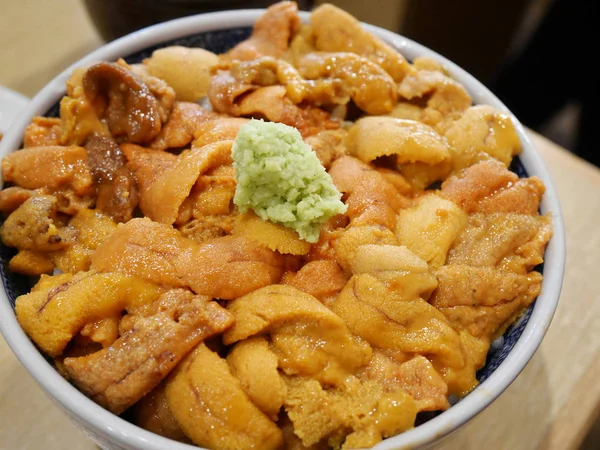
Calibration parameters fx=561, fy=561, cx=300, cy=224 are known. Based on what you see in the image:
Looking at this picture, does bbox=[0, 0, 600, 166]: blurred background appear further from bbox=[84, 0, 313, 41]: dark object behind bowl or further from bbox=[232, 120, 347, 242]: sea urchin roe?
bbox=[232, 120, 347, 242]: sea urchin roe

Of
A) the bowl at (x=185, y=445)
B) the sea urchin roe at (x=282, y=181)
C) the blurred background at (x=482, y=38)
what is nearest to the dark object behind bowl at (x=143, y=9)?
the blurred background at (x=482, y=38)

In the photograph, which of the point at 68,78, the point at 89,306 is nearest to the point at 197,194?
the point at 89,306

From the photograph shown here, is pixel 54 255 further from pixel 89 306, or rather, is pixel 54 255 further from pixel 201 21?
pixel 201 21

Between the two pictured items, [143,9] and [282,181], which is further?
[143,9]

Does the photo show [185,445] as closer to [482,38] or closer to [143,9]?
[143,9]

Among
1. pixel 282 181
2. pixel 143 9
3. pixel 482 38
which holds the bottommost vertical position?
pixel 482 38

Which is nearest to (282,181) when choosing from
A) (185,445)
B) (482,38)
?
(185,445)
